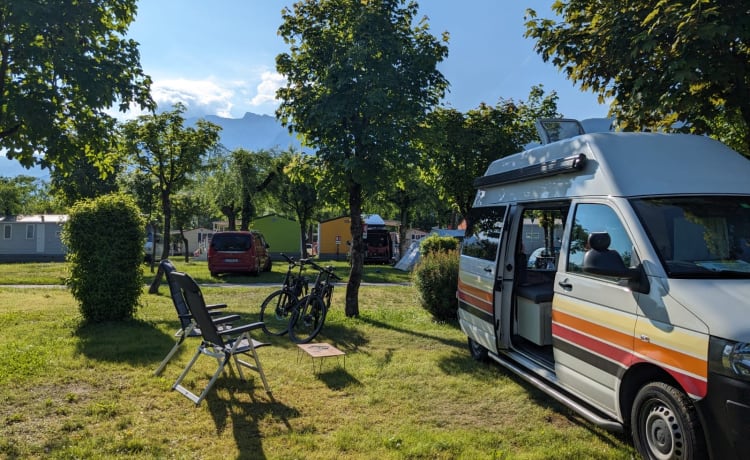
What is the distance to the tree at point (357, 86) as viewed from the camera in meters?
8.27

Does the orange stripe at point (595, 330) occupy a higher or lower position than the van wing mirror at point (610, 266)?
lower

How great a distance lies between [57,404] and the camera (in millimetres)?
4520

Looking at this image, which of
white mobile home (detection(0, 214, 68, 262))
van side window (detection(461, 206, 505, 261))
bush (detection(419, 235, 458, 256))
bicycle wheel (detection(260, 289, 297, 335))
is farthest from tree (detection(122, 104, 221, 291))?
white mobile home (detection(0, 214, 68, 262))

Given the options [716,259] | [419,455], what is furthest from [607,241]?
[419,455]

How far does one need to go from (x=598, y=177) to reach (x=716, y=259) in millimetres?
999

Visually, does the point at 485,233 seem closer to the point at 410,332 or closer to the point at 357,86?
the point at 410,332

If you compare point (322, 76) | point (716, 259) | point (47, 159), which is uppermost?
point (322, 76)

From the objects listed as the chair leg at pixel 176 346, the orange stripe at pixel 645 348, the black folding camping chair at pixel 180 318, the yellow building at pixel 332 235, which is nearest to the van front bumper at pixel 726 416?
the orange stripe at pixel 645 348

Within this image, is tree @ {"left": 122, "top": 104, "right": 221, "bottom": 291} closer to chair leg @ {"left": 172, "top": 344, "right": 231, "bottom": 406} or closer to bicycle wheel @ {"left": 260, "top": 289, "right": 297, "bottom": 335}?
bicycle wheel @ {"left": 260, "top": 289, "right": 297, "bottom": 335}

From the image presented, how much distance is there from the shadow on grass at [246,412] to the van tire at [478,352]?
8.78 ft

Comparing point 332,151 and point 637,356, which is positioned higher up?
point 332,151

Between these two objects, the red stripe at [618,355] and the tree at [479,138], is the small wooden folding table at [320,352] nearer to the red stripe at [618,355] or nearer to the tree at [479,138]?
the red stripe at [618,355]

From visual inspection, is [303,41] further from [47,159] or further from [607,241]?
[607,241]

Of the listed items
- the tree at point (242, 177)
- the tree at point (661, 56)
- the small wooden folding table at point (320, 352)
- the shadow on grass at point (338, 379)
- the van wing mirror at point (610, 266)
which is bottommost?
the shadow on grass at point (338, 379)
